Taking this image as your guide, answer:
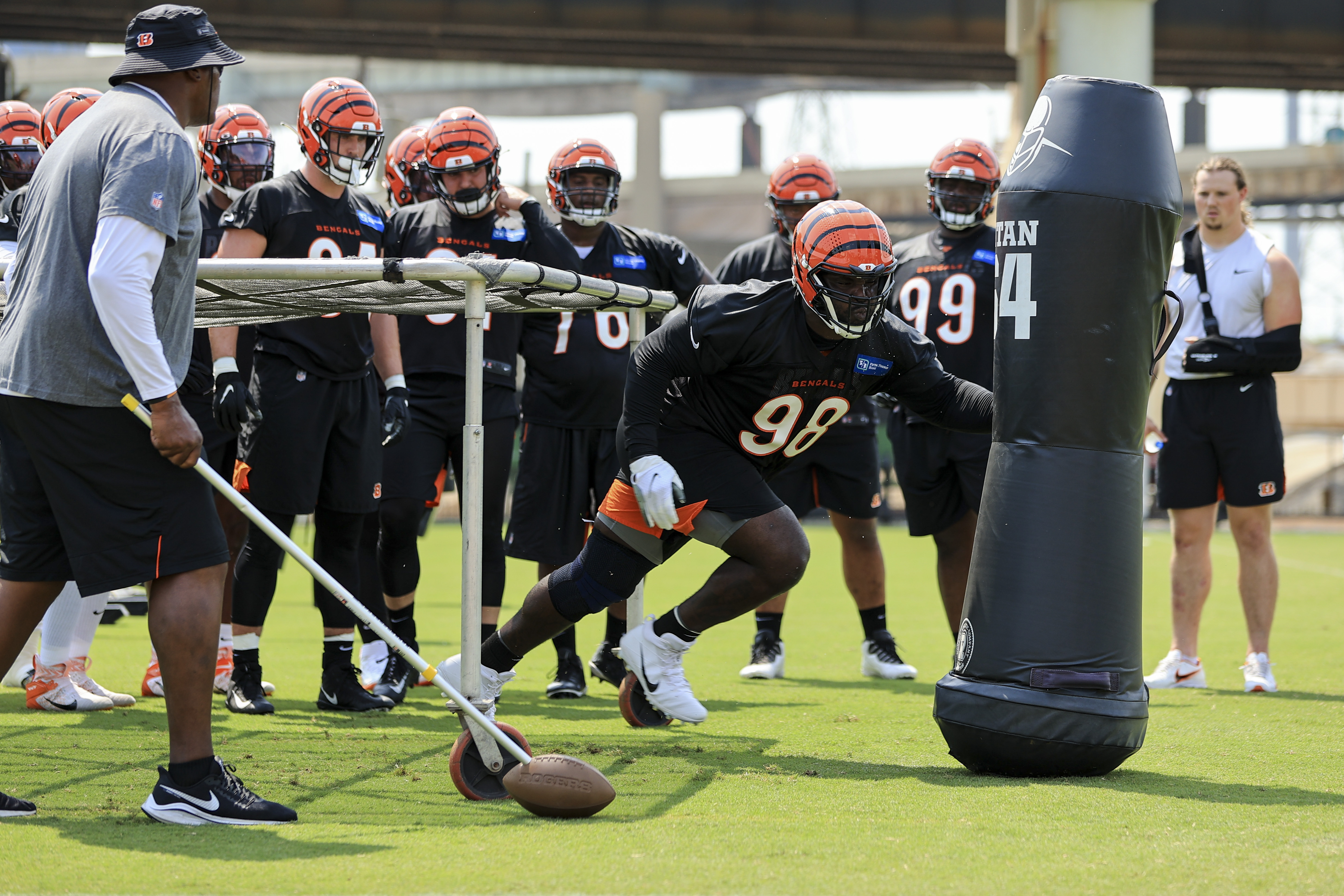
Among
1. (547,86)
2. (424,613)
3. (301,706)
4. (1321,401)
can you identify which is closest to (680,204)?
(547,86)

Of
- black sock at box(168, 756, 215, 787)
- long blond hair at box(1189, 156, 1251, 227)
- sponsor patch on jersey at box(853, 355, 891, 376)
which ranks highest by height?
long blond hair at box(1189, 156, 1251, 227)

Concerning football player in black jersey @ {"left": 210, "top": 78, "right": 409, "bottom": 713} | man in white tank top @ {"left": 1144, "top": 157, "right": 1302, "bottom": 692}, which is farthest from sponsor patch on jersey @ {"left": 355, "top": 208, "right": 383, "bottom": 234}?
man in white tank top @ {"left": 1144, "top": 157, "right": 1302, "bottom": 692}

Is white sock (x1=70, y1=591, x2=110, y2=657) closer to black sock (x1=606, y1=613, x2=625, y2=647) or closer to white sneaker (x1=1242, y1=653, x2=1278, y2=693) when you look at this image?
black sock (x1=606, y1=613, x2=625, y2=647)

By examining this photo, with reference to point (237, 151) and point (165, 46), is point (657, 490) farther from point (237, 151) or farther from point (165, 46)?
point (237, 151)

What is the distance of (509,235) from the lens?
5957mm

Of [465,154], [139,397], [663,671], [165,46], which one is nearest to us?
[139,397]

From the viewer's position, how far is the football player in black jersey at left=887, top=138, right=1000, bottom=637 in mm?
6324

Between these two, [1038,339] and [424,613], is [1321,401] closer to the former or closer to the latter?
[424,613]

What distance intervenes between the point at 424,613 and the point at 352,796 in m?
5.57

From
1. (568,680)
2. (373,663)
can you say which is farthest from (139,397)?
(373,663)

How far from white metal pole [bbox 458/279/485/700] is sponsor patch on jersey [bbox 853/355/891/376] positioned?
127 cm

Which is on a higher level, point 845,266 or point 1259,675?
point 845,266

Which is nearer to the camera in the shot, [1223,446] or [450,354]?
[450,354]

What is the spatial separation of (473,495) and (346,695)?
1997 millimetres
